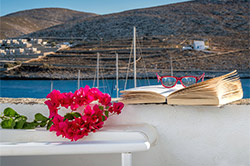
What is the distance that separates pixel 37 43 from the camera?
104 ft

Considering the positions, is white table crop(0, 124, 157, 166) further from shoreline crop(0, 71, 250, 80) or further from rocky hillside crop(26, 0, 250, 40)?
rocky hillside crop(26, 0, 250, 40)

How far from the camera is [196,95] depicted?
0.97 m

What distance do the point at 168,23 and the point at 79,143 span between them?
37291 millimetres

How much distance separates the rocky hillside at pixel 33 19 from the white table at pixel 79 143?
51611mm

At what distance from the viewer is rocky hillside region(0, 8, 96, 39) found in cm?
5478

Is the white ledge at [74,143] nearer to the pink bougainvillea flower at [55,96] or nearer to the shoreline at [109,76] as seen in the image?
the pink bougainvillea flower at [55,96]

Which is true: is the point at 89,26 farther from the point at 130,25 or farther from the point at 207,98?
the point at 207,98

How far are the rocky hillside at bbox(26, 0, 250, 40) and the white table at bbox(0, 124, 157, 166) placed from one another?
3259 centimetres

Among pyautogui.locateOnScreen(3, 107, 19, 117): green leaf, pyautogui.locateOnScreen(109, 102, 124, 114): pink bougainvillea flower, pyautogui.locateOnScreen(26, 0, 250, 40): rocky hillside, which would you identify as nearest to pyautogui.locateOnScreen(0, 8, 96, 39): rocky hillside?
pyautogui.locateOnScreen(26, 0, 250, 40): rocky hillside

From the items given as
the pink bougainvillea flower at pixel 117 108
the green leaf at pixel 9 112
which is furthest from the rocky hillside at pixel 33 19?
the pink bougainvillea flower at pixel 117 108

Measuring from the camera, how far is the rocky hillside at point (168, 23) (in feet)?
116

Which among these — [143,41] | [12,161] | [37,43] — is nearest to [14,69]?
[37,43]

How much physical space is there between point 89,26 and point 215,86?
3902 cm

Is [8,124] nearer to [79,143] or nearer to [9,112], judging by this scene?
[9,112]
